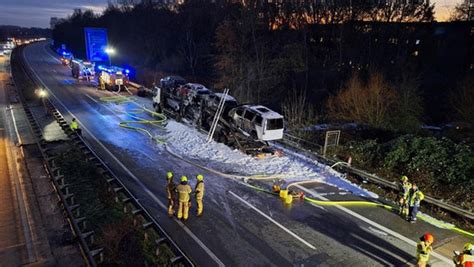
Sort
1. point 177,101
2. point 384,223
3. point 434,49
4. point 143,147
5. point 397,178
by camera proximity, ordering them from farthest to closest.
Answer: point 434,49 → point 177,101 → point 143,147 → point 397,178 → point 384,223

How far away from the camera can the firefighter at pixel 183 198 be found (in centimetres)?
1159

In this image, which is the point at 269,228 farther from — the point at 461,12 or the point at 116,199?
the point at 461,12

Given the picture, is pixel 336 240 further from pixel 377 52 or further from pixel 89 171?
pixel 377 52

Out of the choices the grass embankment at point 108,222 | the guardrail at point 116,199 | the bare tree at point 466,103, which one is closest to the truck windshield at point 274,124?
the guardrail at point 116,199

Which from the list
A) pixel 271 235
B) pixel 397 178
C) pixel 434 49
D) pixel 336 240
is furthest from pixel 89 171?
pixel 434 49

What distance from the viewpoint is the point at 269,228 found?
1182 cm

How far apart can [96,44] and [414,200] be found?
40.1 m

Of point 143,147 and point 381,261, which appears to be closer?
point 381,261

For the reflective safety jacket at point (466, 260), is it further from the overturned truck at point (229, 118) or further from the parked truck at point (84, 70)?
the parked truck at point (84, 70)

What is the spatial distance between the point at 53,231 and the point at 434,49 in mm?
53605

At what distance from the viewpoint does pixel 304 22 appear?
145 ft

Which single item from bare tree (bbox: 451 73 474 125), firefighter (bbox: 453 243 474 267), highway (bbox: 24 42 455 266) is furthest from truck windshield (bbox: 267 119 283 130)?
Result: bare tree (bbox: 451 73 474 125)

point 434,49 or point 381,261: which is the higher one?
point 434,49

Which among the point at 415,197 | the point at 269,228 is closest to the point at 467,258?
the point at 415,197
